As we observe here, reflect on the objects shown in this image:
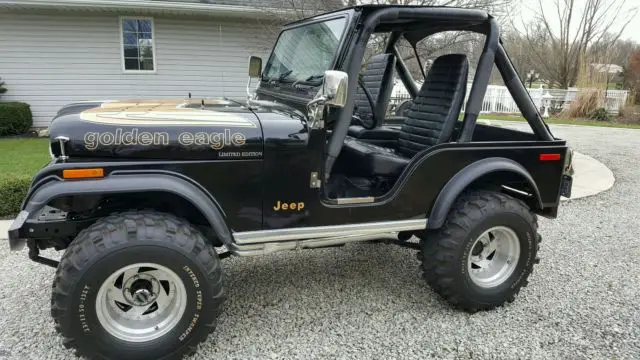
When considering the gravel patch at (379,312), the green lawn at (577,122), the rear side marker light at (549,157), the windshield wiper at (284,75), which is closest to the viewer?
the gravel patch at (379,312)

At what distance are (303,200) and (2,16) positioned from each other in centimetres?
1031

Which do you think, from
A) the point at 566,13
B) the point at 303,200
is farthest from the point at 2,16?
the point at 566,13

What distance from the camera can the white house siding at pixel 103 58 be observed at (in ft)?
33.1

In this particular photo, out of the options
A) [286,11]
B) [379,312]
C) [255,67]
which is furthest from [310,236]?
[286,11]

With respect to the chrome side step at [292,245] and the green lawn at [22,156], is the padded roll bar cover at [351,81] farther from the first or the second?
the green lawn at [22,156]

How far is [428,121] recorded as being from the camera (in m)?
3.49

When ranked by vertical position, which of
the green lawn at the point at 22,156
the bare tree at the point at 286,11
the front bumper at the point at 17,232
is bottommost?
the green lawn at the point at 22,156

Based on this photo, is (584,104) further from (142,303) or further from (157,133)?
(142,303)

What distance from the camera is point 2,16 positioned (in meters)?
9.80

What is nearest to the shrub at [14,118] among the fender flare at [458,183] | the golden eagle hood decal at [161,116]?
the golden eagle hood decal at [161,116]

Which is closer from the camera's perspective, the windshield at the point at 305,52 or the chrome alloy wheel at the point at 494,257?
the windshield at the point at 305,52

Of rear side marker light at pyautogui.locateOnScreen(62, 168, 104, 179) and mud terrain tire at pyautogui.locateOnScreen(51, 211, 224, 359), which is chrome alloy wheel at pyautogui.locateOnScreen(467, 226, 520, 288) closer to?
mud terrain tire at pyautogui.locateOnScreen(51, 211, 224, 359)

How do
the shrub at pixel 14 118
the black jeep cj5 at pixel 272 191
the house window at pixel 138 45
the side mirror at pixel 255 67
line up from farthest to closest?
the house window at pixel 138 45, the shrub at pixel 14 118, the side mirror at pixel 255 67, the black jeep cj5 at pixel 272 191

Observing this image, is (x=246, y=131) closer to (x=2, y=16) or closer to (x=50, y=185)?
(x=50, y=185)
